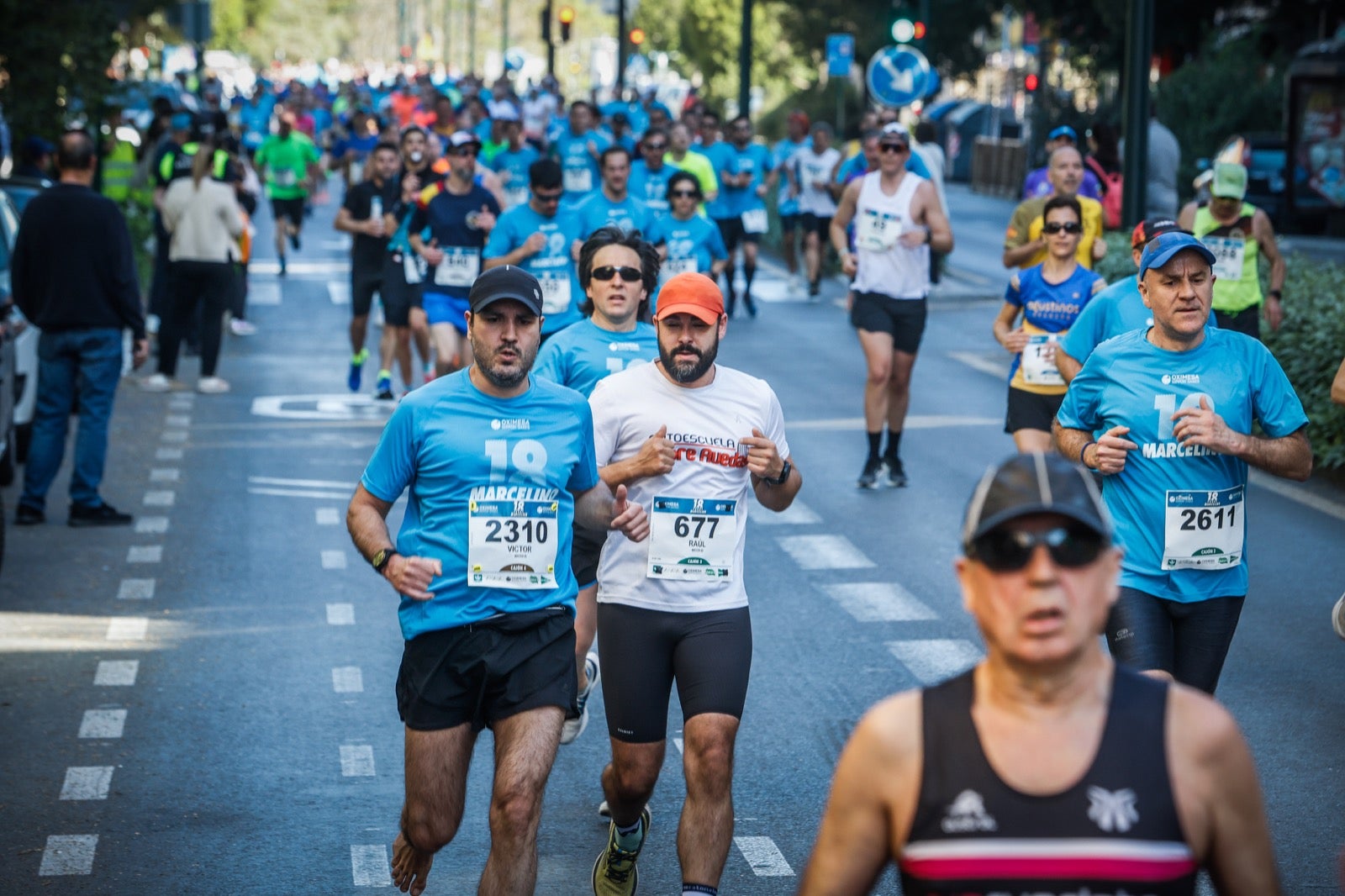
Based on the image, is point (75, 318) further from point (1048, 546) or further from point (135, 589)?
point (1048, 546)

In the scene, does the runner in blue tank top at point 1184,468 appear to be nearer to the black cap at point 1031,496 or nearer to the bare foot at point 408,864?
the bare foot at point 408,864

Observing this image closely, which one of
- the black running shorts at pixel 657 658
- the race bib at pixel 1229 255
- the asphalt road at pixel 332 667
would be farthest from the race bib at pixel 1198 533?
the race bib at pixel 1229 255

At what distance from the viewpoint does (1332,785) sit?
6883 millimetres

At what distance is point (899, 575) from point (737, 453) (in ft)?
14.6

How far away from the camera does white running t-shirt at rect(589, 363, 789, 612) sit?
228 inches

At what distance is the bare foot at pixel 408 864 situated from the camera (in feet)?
17.5

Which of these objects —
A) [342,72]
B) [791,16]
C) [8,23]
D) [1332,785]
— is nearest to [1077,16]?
[791,16]

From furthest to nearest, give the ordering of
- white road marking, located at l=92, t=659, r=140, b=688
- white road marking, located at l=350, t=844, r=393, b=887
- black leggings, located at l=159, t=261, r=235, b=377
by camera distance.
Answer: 1. black leggings, located at l=159, t=261, r=235, b=377
2. white road marking, located at l=92, t=659, r=140, b=688
3. white road marking, located at l=350, t=844, r=393, b=887

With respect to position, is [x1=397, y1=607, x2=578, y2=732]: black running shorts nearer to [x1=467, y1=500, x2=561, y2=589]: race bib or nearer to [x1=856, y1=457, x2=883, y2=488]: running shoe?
[x1=467, y1=500, x2=561, y2=589]: race bib

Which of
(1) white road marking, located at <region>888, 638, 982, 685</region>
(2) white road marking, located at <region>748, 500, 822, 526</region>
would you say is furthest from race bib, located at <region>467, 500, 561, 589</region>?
(2) white road marking, located at <region>748, 500, 822, 526</region>

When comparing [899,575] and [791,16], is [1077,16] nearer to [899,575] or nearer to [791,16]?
[791,16]

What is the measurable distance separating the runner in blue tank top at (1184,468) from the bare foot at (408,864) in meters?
2.04

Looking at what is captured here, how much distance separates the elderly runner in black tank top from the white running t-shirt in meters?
2.76

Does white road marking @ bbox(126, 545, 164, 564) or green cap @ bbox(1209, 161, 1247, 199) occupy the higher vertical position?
green cap @ bbox(1209, 161, 1247, 199)
